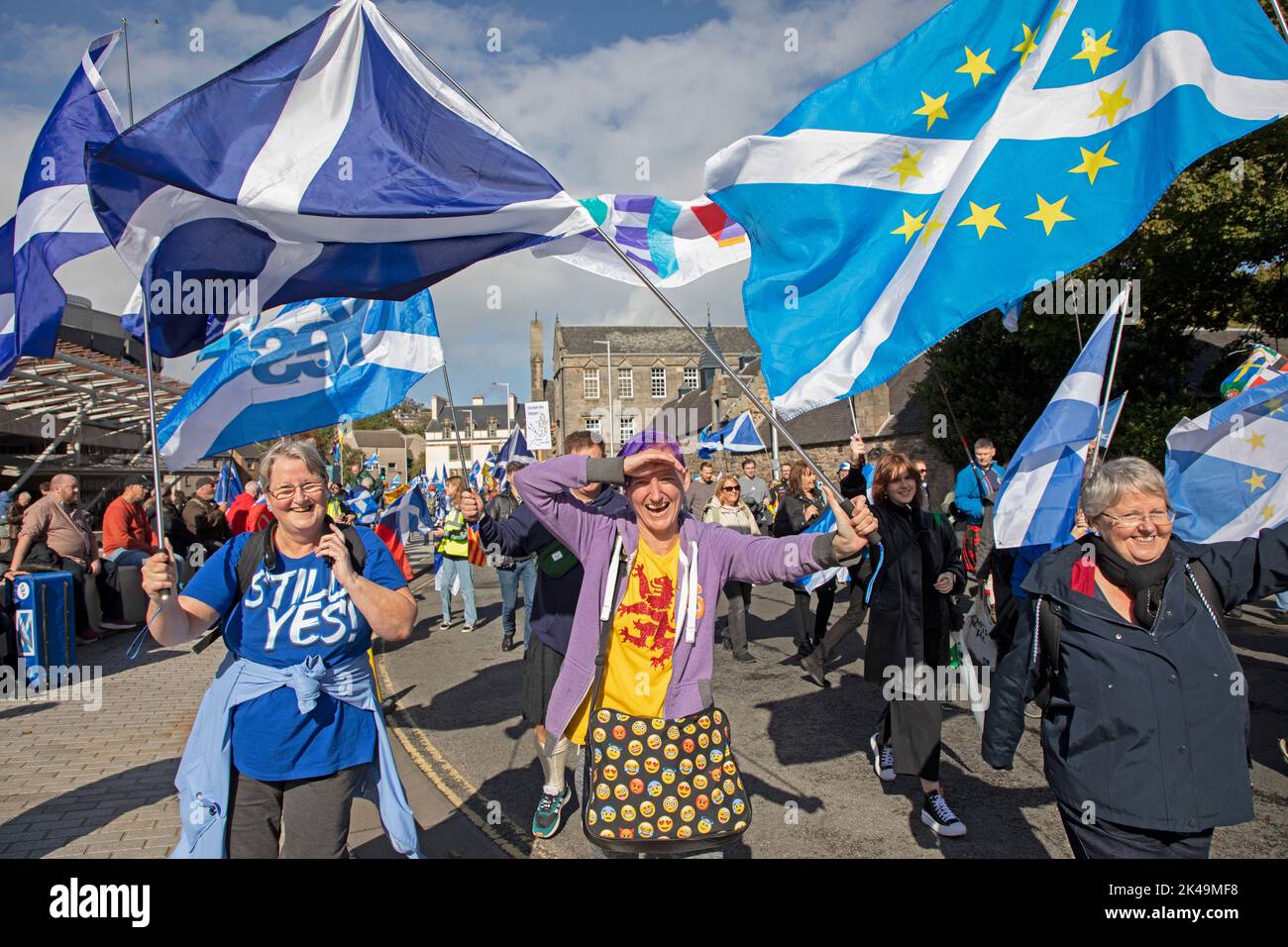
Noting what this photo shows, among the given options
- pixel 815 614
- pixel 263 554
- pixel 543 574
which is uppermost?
pixel 263 554

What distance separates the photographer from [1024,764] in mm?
5273

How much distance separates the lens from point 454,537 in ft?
34.6

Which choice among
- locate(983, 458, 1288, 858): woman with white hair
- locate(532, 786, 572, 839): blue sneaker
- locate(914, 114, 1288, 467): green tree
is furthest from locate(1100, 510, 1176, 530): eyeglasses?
locate(914, 114, 1288, 467): green tree

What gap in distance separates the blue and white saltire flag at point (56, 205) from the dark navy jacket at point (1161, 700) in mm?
4464

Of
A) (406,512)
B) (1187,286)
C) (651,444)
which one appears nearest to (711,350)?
(651,444)

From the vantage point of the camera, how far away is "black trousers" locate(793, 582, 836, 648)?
26.4 ft

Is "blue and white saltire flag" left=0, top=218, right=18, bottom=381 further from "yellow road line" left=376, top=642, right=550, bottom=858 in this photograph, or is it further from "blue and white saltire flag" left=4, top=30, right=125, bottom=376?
"yellow road line" left=376, top=642, right=550, bottom=858

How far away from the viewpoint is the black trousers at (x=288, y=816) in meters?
2.83

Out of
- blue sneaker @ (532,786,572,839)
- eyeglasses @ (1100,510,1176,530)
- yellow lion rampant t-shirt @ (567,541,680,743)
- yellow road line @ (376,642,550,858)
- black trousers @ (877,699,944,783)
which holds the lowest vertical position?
yellow road line @ (376,642,550,858)

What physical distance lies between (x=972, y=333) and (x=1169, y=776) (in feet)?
78.0

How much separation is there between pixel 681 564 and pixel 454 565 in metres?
8.46

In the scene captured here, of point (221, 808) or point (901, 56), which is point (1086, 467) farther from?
point (221, 808)

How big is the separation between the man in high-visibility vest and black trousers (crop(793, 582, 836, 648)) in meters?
4.16

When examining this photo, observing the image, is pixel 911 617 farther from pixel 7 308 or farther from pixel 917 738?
pixel 7 308
